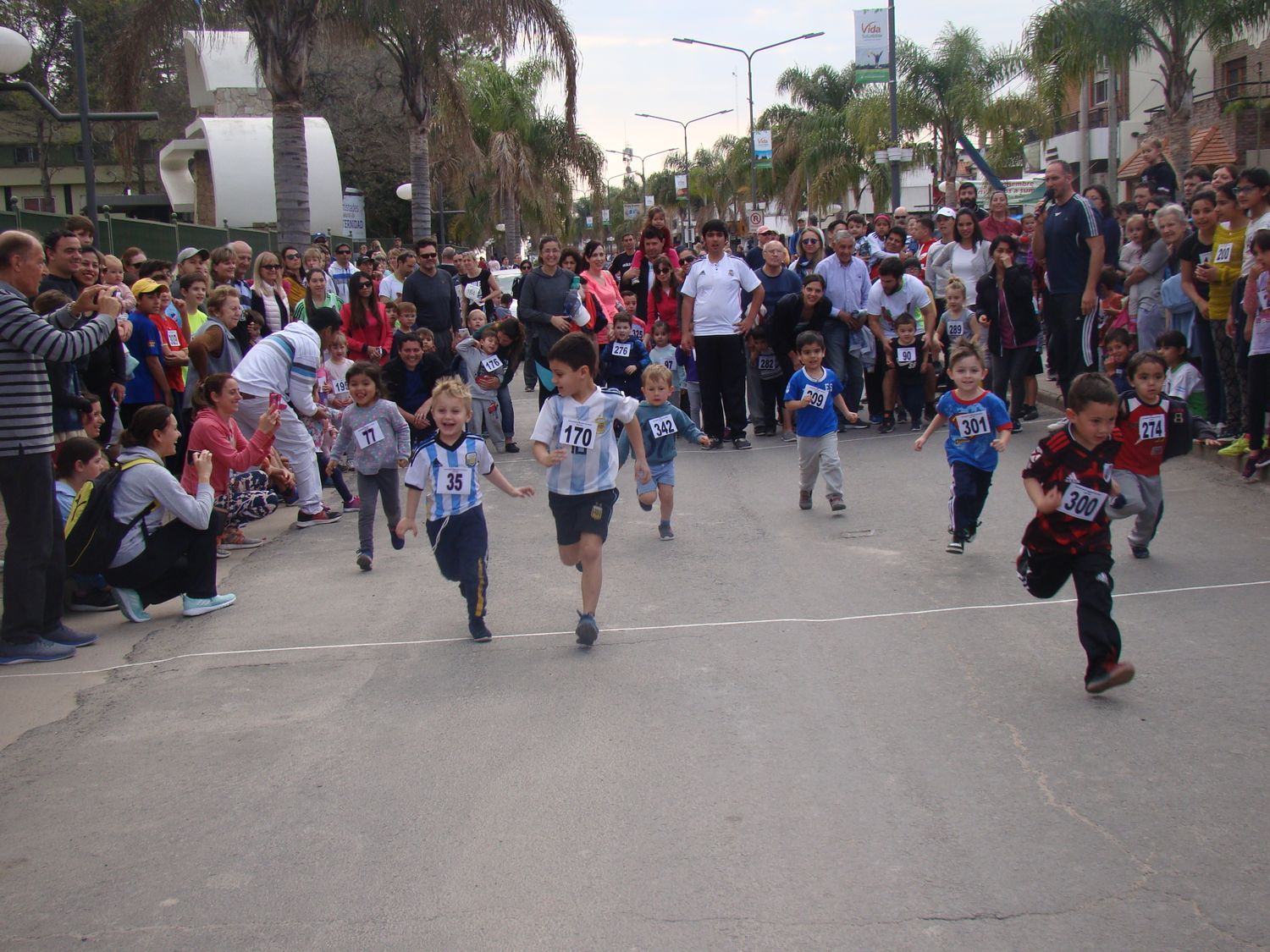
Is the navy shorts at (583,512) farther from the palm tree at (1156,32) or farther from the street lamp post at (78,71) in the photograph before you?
the palm tree at (1156,32)

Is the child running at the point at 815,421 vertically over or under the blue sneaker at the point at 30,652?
Result: over

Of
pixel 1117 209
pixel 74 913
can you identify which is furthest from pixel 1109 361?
pixel 74 913

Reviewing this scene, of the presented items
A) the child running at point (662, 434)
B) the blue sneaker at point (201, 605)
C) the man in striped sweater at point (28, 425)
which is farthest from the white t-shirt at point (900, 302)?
the man in striped sweater at point (28, 425)

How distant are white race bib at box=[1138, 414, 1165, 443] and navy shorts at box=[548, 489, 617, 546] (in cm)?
320

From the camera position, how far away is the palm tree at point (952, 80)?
136 ft

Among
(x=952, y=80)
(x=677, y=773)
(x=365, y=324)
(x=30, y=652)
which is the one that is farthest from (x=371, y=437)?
(x=952, y=80)

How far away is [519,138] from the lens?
144ft

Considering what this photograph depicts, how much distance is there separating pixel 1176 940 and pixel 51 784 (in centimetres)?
418

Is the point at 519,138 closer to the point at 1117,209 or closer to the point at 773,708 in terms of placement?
the point at 1117,209

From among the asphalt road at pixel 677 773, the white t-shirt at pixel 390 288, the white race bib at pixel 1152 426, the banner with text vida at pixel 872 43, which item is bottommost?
the asphalt road at pixel 677 773

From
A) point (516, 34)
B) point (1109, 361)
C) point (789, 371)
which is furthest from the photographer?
point (516, 34)

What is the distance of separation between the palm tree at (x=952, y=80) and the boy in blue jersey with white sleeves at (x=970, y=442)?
35.5 m

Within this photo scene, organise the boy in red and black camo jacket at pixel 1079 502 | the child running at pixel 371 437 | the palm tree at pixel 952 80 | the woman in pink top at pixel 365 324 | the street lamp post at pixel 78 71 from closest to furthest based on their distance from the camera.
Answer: the boy in red and black camo jacket at pixel 1079 502 → the child running at pixel 371 437 → the woman in pink top at pixel 365 324 → the street lamp post at pixel 78 71 → the palm tree at pixel 952 80

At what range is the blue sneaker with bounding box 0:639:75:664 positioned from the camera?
6.77m
